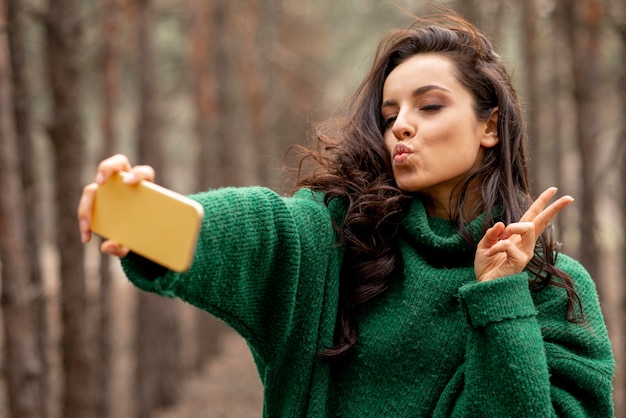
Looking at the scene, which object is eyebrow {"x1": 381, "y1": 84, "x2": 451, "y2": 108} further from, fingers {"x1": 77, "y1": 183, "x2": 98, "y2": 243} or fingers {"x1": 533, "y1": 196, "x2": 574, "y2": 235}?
fingers {"x1": 77, "y1": 183, "x2": 98, "y2": 243}

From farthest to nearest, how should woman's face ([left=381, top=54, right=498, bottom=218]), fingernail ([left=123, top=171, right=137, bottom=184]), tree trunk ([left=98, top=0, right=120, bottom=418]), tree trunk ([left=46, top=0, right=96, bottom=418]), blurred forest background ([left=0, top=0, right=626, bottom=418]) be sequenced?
tree trunk ([left=98, top=0, right=120, bottom=418]) < tree trunk ([left=46, top=0, right=96, bottom=418]) < blurred forest background ([left=0, top=0, right=626, bottom=418]) < woman's face ([left=381, top=54, right=498, bottom=218]) < fingernail ([left=123, top=171, right=137, bottom=184])

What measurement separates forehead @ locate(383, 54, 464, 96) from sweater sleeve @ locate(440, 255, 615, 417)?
647 mm

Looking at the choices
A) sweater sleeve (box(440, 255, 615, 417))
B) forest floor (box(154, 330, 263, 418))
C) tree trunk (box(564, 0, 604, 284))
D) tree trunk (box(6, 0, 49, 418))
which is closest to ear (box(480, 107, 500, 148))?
sweater sleeve (box(440, 255, 615, 417))

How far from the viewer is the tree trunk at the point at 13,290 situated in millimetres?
4809

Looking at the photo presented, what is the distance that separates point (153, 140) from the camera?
9.45 meters

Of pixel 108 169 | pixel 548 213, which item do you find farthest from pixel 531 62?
pixel 108 169

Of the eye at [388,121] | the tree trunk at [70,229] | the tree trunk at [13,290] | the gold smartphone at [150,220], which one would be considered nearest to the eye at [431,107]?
the eye at [388,121]

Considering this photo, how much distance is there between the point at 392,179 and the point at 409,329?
0.48 metres

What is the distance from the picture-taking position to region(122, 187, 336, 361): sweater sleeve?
1911 mm

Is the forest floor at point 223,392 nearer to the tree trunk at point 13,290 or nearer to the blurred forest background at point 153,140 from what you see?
the blurred forest background at point 153,140

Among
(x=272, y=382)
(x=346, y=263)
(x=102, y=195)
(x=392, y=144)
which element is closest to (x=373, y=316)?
(x=346, y=263)

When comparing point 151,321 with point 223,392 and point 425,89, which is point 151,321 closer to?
point 223,392

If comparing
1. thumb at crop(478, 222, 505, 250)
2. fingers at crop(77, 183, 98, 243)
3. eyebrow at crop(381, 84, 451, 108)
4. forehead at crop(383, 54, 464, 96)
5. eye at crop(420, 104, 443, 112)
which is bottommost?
thumb at crop(478, 222, 505, 250)

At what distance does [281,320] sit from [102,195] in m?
0.65
